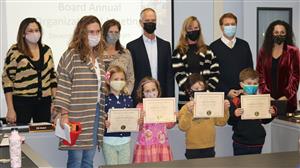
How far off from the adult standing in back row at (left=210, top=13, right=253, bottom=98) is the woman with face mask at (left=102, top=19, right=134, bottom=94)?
940mm

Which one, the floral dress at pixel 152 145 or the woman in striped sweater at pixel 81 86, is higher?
the woman in striped sweater at pixel 81 86

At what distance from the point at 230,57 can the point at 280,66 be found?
0.51m

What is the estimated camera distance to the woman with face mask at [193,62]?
455 cm

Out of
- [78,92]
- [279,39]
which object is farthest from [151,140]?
[279,39]

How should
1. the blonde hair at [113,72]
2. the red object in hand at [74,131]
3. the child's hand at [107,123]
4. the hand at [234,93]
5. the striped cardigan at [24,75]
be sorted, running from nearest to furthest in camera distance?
the red object in hand at [74,131]
the child's hand at [107,123]
the blonde hair at [113,72]
the striped cardigan at [24,75]
the hand at [234,93]

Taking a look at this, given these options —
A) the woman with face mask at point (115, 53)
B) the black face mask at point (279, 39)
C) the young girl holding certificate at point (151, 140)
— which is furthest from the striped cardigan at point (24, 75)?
the black face mask at point (279, 39)

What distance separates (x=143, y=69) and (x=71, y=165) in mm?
1348

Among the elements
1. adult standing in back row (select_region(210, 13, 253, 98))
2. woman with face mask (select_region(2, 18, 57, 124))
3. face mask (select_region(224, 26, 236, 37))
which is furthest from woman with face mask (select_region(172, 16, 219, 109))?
woman with face mask (select_region(2, 18, 57, 124))

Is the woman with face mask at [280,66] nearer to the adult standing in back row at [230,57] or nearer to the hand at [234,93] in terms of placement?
the adult standing in back row at [230,57]

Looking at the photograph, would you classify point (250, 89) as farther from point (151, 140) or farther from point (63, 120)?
point (63, 120)

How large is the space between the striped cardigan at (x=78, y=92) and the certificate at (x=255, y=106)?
4.47ft

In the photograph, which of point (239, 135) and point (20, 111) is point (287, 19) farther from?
point (20, 111)

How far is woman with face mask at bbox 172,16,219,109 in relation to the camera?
4.55 meters

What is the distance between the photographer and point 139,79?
469cm
